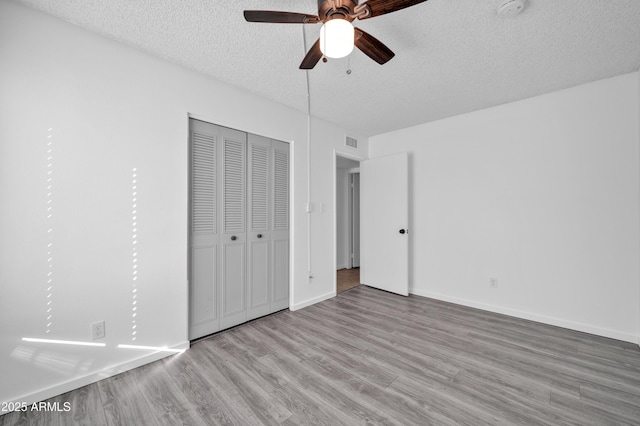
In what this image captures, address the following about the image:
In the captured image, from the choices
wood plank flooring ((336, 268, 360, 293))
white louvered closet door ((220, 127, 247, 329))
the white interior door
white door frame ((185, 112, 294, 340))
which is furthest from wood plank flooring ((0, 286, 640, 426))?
wood plank flooring ((336, 268, 360, 293))

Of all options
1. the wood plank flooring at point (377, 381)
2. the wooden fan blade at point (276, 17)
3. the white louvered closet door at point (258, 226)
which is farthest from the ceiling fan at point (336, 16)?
the wood plank flooring at point (377, 381)

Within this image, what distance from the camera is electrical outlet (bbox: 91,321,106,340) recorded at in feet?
6.05

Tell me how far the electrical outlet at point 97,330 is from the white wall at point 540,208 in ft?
12.0

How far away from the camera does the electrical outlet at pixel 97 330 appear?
1845mm

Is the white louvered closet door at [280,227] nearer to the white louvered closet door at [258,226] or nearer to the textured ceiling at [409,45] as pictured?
the white louvered closet door at [258,226]

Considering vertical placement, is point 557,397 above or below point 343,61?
below

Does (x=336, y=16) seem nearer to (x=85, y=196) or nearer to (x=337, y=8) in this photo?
(x=337, y=8)

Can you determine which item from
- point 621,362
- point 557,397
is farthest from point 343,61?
point 621,362

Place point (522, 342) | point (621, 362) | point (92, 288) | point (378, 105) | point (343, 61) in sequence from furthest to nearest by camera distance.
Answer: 1. point (378, 105)
2. point (522, 342)
3. point (343, 61)
4. point (621, 362)
5. point (92, 288)

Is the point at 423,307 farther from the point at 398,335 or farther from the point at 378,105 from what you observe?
the point at 378,105

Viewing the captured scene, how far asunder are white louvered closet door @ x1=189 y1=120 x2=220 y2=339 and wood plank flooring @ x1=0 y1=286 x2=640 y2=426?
0.85 feet

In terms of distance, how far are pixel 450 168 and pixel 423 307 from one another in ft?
6.28


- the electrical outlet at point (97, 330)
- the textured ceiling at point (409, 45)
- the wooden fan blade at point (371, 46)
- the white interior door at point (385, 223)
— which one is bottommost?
the electrical outlet at point (97, 330)

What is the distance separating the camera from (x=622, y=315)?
7.98 ft
